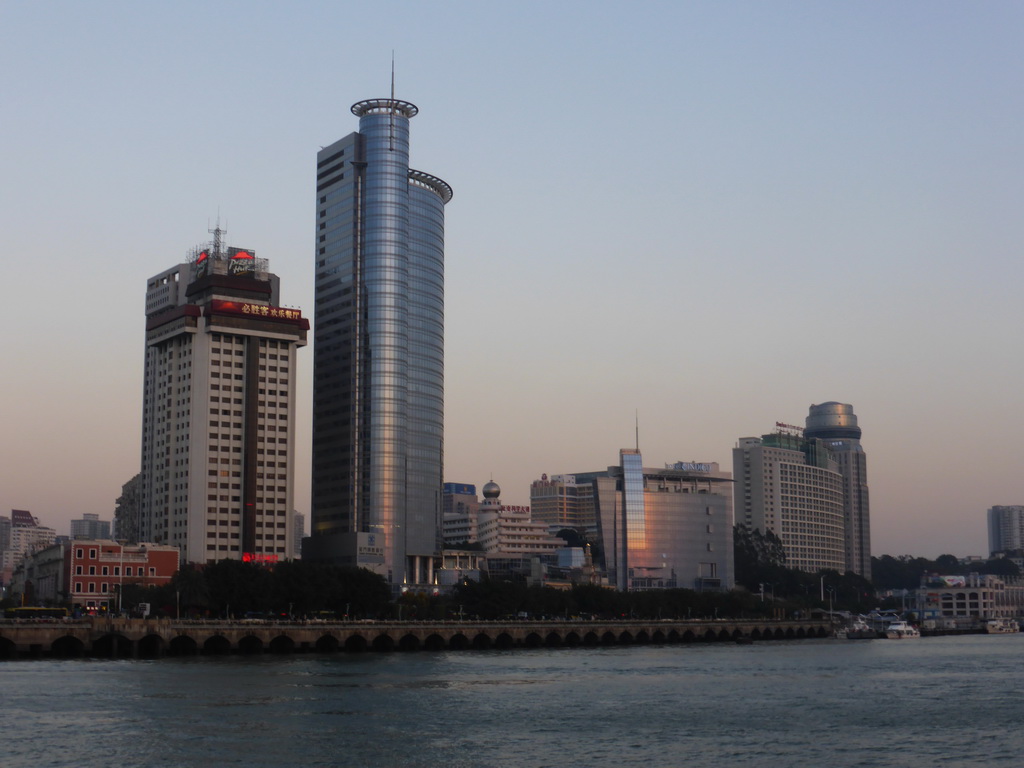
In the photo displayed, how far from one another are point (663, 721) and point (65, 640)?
9906 centimetres

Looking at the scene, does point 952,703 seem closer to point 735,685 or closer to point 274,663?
point 735,685

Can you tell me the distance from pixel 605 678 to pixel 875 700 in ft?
113

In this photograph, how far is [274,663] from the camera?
167 metres

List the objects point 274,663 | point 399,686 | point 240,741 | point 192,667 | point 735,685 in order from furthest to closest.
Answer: point 274,663 → point 192,667 → point 735,685 → point 399,686 → point 240,741

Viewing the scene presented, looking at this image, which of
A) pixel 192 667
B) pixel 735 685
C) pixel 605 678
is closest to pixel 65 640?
pixel 192 667

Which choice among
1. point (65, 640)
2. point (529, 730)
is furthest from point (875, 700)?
point (65, 640)

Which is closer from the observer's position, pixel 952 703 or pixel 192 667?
pixel 952 703

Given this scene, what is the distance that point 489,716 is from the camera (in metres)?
112

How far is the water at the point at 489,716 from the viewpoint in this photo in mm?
89938

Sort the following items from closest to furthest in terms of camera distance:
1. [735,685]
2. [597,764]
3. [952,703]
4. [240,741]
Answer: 1. [597,764]
2. [240,741]
3. [952,703]
4. [735,685]

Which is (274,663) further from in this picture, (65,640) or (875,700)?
(875,700)

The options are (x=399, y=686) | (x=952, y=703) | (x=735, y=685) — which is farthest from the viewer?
(x=735, y=685)

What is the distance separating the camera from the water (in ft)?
295

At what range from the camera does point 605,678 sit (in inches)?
6058
